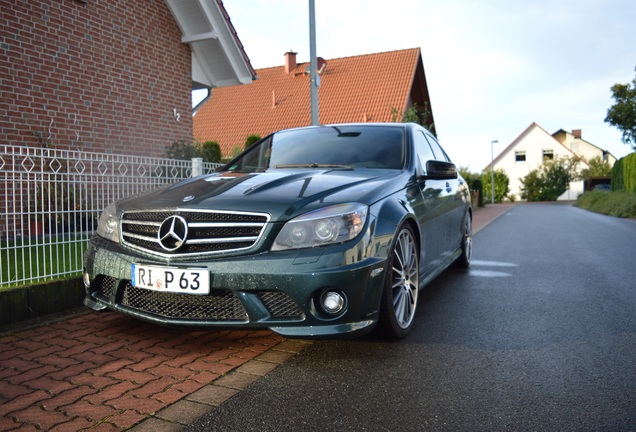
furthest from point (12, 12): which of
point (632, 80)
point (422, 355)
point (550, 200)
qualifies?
point (550, 200)

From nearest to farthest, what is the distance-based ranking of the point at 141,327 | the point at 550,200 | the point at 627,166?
the point at 141,327 < the point at 627,166 < the point at 550,200

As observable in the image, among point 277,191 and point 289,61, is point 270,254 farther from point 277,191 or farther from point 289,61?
point 289,61

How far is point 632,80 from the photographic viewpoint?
38000mm

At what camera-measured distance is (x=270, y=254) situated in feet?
10.6

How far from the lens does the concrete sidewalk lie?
104 inches

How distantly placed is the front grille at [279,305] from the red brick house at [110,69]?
6584mm

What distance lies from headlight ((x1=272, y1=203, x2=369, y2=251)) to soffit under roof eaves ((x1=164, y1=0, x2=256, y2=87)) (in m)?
9.16

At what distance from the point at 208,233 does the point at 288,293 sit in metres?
0.63

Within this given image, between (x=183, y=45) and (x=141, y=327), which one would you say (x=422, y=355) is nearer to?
(x=141, y=327)

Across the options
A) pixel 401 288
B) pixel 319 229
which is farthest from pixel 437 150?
pixel 319 229

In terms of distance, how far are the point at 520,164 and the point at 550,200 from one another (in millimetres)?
7368

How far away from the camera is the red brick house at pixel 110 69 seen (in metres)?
8.41

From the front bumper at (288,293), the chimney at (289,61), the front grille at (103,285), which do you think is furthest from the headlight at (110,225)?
the chimney at (289,61)

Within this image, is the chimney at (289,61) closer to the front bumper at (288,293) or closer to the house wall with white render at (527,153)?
the front bumper at (288,293)
